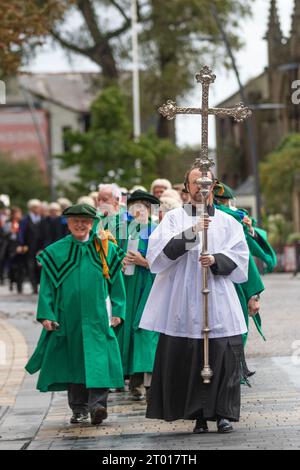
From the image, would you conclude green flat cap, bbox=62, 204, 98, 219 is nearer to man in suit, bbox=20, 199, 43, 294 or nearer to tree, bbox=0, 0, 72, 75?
tree, bbox=0, 0, 72, 75

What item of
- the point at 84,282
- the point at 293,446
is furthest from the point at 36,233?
the point at 293,446

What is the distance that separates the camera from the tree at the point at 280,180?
5000cm

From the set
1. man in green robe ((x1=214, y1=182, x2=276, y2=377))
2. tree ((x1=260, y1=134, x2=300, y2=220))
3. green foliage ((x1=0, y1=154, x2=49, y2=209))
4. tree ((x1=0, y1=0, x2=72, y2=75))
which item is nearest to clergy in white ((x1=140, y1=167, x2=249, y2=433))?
man in green robe ((x1=214, y1=182, x2=276, y2=377))

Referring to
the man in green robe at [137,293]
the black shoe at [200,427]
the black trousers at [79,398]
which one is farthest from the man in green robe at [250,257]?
the black shoe at [200,427]

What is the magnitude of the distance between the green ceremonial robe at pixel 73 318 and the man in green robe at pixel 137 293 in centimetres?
115

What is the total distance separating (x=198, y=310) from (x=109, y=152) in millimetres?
27120

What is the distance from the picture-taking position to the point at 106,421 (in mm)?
10484

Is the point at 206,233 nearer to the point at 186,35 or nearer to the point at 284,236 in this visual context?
the point at 284,236

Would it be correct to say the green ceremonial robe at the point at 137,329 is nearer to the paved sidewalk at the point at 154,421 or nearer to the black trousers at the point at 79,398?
the paved sidewalk at the point at 154,421

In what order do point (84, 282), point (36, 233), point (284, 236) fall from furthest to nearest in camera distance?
point (284, 236)
point (36, 233)
point (84, 282)

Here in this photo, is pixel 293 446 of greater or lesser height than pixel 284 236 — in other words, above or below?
above

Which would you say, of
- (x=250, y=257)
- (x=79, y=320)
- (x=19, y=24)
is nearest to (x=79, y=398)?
(x=79, y=320)

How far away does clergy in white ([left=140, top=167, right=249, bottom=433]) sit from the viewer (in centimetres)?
952
